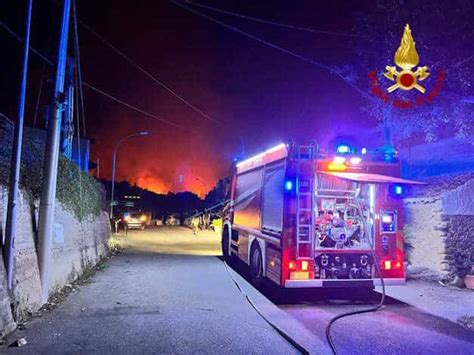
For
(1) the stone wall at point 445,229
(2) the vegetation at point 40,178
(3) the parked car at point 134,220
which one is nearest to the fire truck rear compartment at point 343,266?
(1) the stone wall at point 445,229

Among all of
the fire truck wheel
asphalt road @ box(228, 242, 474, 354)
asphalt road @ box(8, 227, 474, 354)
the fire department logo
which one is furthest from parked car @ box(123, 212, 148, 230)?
asphalt road @ box(228, 242, 474, 354)

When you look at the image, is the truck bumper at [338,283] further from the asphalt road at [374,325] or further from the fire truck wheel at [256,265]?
the fire truck wheel at [256,265]

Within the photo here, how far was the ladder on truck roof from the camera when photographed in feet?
27.6

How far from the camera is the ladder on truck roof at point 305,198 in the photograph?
8.40 meters

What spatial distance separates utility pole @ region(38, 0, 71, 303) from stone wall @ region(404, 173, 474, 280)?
9.45m

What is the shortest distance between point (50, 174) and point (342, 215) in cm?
593

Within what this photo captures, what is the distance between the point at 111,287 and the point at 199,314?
3441mm

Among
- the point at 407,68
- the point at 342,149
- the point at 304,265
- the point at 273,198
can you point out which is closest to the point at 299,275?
the point at 304,265

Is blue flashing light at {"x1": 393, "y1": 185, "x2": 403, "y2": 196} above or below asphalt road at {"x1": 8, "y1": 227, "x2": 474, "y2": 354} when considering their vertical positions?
above

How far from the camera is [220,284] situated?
10.5m

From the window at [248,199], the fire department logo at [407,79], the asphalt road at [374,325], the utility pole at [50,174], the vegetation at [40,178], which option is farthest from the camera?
the fire department logo at [407,79]

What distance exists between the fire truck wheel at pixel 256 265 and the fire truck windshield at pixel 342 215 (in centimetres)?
193

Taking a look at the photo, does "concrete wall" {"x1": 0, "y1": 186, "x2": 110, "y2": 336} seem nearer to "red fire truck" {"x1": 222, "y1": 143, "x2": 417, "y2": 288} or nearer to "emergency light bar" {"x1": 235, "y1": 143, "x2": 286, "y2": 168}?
"red fire truck" {"x1": 222, "y1": 143, "x2": 417, "y2": 288}

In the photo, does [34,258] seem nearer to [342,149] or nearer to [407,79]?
[342,149]
